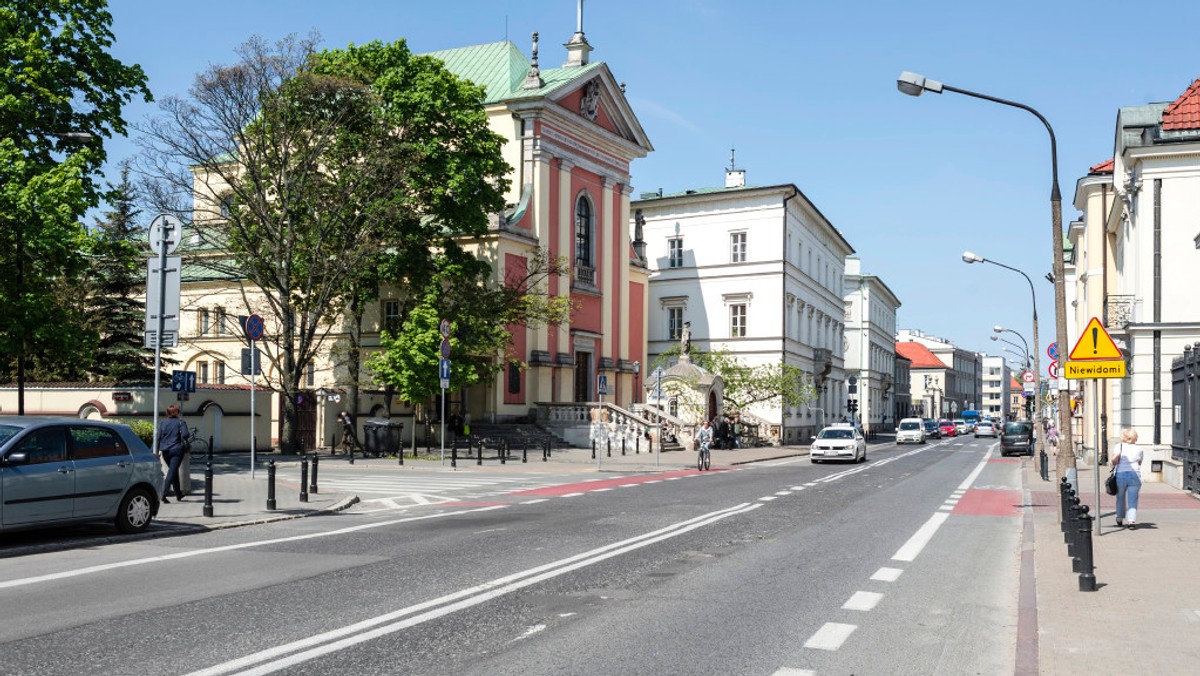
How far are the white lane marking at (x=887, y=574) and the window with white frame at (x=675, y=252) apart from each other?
57.3 meters

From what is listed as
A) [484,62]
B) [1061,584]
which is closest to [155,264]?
[1061,584]

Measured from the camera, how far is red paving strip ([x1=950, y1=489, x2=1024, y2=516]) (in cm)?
1969

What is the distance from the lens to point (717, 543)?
13945 mm

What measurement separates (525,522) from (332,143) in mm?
25097

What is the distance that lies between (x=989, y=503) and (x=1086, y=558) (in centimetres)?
1237

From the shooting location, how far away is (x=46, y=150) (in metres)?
27.5

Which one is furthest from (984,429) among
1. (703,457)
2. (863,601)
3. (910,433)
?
(863,601)

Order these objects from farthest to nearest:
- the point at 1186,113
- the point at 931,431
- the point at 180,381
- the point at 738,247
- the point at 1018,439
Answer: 1. the point at 931,431
2. the point at 738,247
3. the point at 1018,439
4. the point at 1186,113
5. the point at 180,381

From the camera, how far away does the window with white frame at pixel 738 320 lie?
6581 centimetres

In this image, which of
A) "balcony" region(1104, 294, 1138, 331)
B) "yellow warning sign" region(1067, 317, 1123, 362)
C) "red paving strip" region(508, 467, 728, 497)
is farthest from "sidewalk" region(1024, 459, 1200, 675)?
"balcony" region(1104, 294, 1138, 331)

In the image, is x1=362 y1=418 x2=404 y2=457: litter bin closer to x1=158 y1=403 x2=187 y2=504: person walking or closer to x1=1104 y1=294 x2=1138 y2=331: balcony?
x1=158 y1=403 x2=187 y2=504: person walking

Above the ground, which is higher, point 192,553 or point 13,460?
point 13,460

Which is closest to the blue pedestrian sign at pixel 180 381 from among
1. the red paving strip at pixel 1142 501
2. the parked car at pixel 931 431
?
the red paving strip at pixel 1142 501

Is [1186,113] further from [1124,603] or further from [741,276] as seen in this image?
[741,276]
